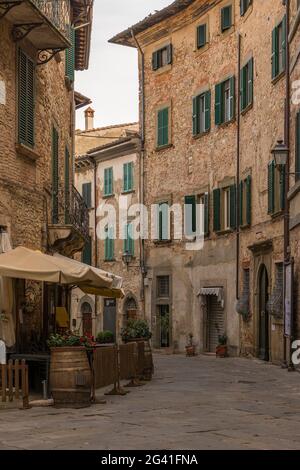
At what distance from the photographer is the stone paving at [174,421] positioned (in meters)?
9.12

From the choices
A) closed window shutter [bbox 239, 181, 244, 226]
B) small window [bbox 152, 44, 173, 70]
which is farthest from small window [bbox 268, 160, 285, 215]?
small window [bbox 152, 44, 173, 70]

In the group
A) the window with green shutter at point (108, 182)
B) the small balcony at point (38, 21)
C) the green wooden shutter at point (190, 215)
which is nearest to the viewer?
the small balcony at point (38, 21)

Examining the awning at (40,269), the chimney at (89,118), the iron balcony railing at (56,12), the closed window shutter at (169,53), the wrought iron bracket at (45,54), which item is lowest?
the awning at (40,269)

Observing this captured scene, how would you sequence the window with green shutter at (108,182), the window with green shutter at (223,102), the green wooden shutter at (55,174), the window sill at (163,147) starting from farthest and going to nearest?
the window with green shutter at (108,182)
the window sill at (163,147)
the window with green shutter at (223,102)
the green wooden shutter at (55,174)

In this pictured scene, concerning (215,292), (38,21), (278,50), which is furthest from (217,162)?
(38,21)

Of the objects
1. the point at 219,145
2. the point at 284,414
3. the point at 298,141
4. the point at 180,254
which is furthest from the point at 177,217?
the point at 284,414

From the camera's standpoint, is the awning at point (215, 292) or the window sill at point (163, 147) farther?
the window sill at point (163, 147)

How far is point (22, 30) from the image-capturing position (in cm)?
1706

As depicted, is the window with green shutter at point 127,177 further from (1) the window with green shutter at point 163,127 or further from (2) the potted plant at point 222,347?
(2) the potted plant at point 222,347

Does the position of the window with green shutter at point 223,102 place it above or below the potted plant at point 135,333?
above

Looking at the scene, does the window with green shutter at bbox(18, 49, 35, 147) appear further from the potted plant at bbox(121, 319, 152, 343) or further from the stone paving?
the stone paving

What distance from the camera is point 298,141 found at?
1994 cm

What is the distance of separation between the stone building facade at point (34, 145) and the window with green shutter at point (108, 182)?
16399 mm

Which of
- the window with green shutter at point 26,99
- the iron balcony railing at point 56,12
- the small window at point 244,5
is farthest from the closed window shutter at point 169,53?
the window with green shutter at point 26,99
